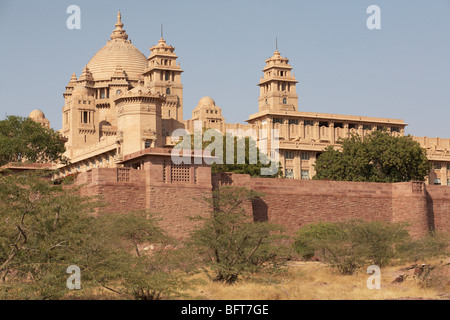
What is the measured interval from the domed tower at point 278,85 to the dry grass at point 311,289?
262ft

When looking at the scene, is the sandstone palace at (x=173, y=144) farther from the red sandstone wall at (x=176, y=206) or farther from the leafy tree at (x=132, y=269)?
the leafy tree at (x=132, y=269)

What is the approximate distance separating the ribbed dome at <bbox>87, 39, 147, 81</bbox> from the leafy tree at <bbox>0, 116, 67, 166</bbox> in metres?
52.5

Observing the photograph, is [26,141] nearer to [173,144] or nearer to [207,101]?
[173,144]

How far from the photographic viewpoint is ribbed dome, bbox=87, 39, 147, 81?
121 metres

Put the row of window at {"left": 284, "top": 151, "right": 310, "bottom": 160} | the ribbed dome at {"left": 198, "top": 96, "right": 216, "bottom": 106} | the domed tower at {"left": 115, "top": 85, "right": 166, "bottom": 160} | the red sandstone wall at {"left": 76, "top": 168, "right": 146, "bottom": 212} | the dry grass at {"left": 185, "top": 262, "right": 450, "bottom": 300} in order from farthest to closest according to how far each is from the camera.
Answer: the ribbed dome at {"left": 198, "top": 96, "right": 216, "bottom": 106} < the row of window at {"left": 284, "top": 151, "right": 310, "bottom": 160} < the domed tower at {"left": 115, "top": 85, "right": 166, "bottom": 160} < the red sandstone wall at {"left": 76, "top": 168, "right": 146, "bottom": 212} < the dry grass at {"left": 185, "top": 262, "right": 450, "bottom": 300}

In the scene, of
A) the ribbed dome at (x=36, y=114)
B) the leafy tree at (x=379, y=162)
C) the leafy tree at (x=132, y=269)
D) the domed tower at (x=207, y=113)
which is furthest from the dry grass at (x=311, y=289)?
the ribbed dome at (x=36, y=114)

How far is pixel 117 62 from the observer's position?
122 m

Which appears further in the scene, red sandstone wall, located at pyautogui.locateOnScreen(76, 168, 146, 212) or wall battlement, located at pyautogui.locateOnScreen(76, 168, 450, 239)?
wall battlement, located at pyautogui.locateOnScreen(76, 168, 450, 239)

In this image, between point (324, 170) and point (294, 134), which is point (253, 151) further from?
point (294, 134)

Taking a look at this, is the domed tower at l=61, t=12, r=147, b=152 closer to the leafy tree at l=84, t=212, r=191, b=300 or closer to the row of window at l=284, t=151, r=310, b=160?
the row of window at l=284, t=151, r=310, b=160

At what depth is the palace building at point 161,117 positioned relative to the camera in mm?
77938

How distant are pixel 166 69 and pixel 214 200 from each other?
62.8 m

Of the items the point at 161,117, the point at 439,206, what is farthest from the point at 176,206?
the point at 161,117

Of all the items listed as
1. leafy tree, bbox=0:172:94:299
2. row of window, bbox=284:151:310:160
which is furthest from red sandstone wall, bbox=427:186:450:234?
row of window, bbox=284:151:310:160
